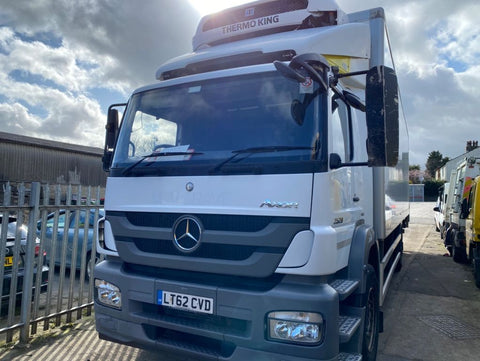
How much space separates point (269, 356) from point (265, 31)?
10.2ft

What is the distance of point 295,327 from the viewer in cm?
237

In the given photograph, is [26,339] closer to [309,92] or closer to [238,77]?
[238,77]

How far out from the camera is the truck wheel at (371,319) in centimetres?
325

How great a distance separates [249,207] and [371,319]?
195cm

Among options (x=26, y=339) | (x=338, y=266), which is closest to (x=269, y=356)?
(x=338, y=266)

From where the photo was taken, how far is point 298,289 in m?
2.41

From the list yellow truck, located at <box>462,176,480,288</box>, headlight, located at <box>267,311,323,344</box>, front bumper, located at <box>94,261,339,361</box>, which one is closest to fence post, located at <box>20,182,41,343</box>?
front bumper, located at <box>94,261,339,361</box>

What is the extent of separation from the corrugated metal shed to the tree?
210ft

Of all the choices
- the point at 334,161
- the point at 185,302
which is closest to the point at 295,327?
the point at 185,302

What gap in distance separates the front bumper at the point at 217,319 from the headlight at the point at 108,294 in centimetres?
5

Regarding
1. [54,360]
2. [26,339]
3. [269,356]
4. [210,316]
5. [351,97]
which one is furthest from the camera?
[26,339]

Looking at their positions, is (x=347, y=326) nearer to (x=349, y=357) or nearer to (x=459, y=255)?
(x=349, y=357)

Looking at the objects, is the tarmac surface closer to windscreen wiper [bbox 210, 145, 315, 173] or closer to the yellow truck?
the yellow truck

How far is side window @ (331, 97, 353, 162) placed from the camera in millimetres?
2840
